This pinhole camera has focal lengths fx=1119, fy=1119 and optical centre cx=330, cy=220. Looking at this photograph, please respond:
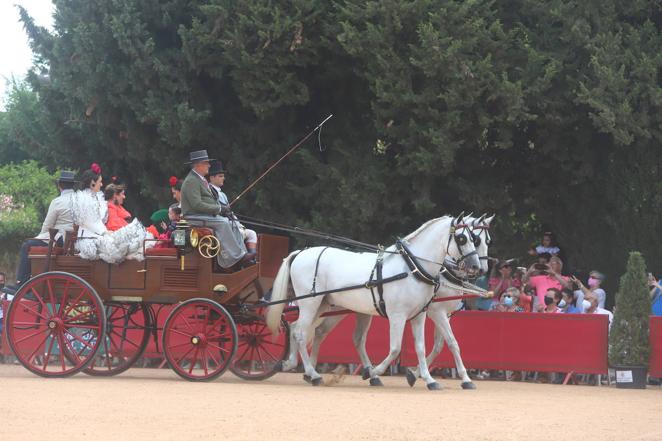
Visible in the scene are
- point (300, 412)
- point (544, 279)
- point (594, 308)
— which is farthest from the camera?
point (544, 279)

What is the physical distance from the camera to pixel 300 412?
1064cm

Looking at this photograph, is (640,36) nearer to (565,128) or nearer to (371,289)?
(565,128)

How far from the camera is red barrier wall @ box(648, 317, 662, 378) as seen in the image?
1619 cm

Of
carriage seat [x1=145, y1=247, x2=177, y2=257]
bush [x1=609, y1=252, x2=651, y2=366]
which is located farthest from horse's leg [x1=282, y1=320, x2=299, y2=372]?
bush [x1=609, y1=252, x2=651, y2=366]

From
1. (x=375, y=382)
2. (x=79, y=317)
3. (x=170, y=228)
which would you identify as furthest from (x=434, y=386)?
(x=79, y=317)

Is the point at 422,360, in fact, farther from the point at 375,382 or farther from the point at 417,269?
the point at 417,269

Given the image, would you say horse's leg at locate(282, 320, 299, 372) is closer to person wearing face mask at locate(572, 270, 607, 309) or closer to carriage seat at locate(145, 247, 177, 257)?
carriage seat at locate(145, 247, 177, 257)

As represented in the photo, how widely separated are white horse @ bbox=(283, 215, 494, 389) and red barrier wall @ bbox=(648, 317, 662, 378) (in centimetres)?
311

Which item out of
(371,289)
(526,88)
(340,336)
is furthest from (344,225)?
(371,289)

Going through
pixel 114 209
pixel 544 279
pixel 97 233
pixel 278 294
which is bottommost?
pixel 278 294

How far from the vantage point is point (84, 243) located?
46.9 feet

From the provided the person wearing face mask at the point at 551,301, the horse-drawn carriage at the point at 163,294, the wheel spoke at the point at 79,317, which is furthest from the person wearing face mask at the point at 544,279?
the wheel spoke at the point at 79,317

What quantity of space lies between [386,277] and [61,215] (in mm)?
4346

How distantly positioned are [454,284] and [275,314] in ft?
7.74
